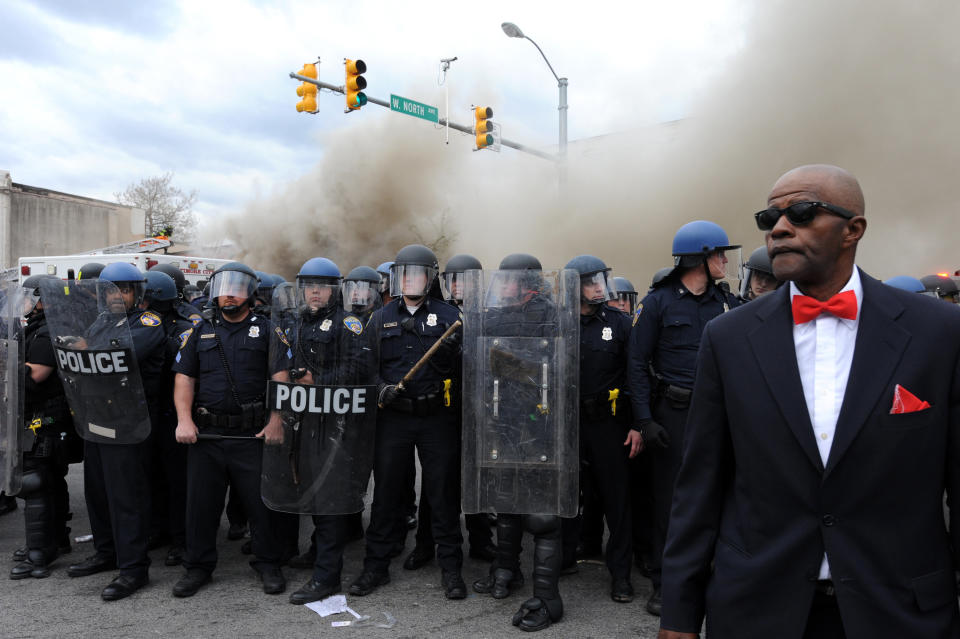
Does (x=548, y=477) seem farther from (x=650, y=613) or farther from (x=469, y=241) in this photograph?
(x=469, y=241)

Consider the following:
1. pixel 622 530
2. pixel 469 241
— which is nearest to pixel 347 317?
pixel 622 530

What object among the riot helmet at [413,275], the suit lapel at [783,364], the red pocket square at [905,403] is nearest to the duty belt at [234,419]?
the riot helmet at [413,275]

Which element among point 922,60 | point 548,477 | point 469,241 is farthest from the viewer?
point 469,241

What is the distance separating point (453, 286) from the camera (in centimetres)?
546

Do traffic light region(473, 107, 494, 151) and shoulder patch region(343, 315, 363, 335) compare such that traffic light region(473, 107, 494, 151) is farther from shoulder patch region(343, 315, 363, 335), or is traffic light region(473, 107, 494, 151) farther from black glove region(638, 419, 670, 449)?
black glove region(638, 419, 670, 449)

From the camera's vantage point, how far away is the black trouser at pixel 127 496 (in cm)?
425

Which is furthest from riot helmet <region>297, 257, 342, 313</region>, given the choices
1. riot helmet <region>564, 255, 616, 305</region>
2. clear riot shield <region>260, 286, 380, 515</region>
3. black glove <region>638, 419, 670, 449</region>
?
black glove <region>638, 419, 670, 449</region>

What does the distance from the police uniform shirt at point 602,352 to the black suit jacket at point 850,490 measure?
8.39ft

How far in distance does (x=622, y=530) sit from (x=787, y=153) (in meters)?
10.4

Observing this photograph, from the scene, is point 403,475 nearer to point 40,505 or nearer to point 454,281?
point 454,281

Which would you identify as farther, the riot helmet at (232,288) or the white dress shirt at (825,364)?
the riot helmet at (232,288)

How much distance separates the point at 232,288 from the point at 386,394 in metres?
1.22

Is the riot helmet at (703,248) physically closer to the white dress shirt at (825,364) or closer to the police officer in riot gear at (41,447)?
the white dress shirt at (825,364)

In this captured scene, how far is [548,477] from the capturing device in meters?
3.77
